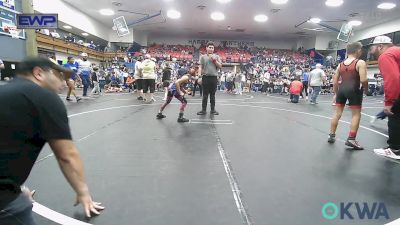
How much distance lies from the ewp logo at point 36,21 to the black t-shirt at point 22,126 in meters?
7.08

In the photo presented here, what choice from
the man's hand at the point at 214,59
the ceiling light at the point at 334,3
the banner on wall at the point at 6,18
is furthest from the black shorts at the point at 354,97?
the ceiling light at the point at 334,3

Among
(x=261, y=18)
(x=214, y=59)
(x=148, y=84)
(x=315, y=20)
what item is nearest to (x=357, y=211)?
(x=214, y=59)

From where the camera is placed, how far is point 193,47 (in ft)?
113

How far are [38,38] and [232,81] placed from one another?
12.1m

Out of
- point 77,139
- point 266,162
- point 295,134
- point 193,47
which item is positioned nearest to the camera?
point 266,162

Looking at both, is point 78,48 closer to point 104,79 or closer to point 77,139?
point 104,79

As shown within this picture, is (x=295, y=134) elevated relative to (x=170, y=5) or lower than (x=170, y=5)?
lower

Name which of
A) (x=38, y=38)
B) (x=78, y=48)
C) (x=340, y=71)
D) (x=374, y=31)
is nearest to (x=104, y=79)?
(x=78, y=48)

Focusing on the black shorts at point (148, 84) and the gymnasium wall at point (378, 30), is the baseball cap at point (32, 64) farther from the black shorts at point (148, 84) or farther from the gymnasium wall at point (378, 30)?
the gymnasium wall at point (378, 30)

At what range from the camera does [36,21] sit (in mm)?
7297

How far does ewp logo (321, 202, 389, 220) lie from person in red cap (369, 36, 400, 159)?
1.97 metres

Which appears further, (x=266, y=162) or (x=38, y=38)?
(x=38, y=38)

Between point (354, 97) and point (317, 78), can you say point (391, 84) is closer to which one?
point (354, 97)

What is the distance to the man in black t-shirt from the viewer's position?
1206 millimetres
